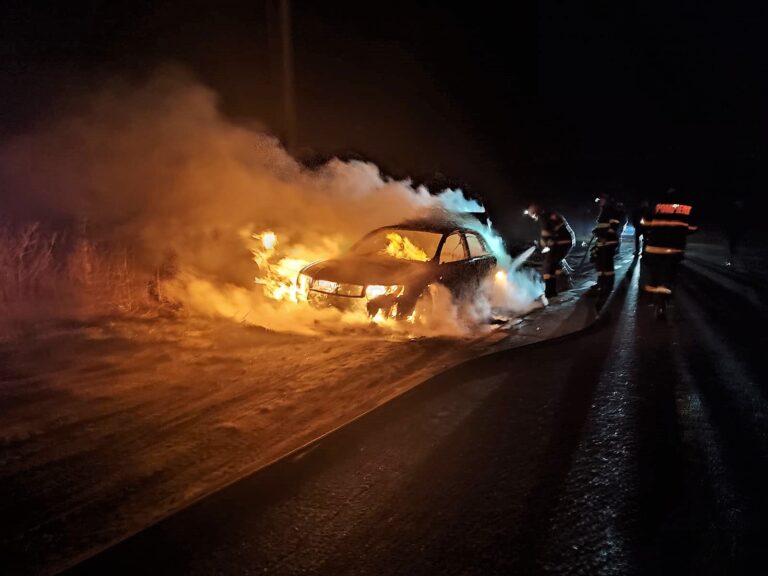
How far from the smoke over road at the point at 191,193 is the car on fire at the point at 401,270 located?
0.48 meters

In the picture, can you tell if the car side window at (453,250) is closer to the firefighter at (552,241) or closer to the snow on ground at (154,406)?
the snow on ground at (154,406)

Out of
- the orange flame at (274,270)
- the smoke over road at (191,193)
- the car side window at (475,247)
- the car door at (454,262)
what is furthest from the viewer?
the car side window at (475,247)

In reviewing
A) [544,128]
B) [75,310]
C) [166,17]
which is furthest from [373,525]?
[544,128]

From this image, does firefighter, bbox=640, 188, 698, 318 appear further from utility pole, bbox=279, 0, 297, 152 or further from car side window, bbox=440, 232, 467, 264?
utility pole, bbox=279, 0, 297, 152

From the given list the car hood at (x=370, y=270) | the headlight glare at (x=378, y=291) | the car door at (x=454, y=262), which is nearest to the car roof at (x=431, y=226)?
the car door at (x=454, y=262)

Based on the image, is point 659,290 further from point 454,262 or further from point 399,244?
point 399,244

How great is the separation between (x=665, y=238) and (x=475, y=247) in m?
2.65

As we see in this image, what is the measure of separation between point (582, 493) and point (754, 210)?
32.5 metres

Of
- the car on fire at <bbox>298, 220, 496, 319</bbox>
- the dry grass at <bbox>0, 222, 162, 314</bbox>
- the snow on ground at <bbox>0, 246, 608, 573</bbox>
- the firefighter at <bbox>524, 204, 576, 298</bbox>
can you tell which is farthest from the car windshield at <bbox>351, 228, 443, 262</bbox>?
the dry grass at <bbox>0, 222, 162, 314</bbox>

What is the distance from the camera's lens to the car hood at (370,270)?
723 centimetres

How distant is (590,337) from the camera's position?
7438 mm

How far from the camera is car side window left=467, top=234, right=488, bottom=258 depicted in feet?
29.0

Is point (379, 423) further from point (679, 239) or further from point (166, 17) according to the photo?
point (166, 17)

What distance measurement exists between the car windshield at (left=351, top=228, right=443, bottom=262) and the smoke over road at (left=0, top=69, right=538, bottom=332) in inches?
30.3
